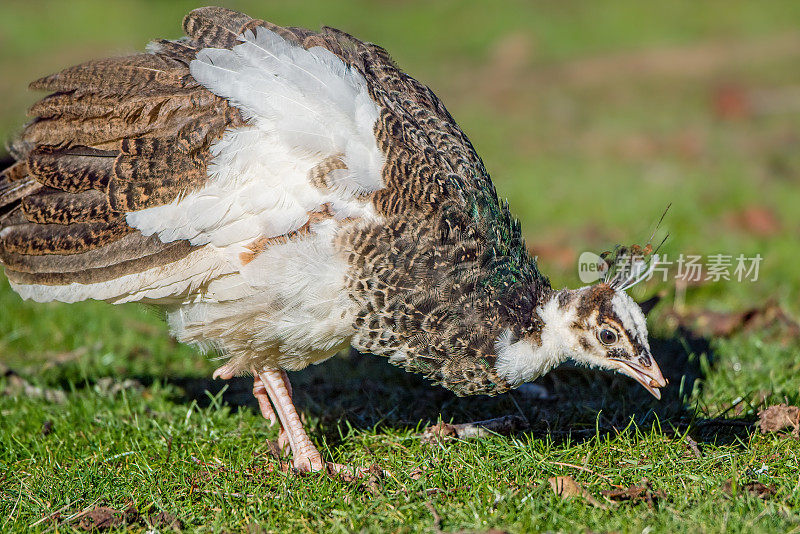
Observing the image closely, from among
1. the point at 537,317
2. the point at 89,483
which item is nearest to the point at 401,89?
the point at 537,317

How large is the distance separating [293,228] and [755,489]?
6.25 ft

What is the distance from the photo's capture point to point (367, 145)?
3.30m

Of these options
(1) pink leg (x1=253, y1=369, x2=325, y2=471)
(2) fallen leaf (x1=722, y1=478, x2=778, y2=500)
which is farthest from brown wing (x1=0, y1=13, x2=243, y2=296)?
(2) fallen leaf (x1=722, y1=478, x2=778, y2=500)

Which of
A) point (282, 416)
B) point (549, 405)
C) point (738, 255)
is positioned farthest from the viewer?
point (738, 255)

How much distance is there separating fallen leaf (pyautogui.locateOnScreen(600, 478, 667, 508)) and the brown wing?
6.03 ft

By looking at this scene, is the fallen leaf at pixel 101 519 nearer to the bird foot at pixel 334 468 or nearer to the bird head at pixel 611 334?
the bird foot at pixel 334 468

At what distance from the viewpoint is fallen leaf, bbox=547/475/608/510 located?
2960mm

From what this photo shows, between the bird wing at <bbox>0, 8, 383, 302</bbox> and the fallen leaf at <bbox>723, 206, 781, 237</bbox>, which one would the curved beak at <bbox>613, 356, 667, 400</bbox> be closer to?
the bird wing at <bbox>0, 8, 383, 302</bbox>

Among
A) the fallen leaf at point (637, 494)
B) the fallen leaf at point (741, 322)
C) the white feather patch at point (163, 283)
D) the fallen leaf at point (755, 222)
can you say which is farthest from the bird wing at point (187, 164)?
the fallen leaf at point (755, 222)

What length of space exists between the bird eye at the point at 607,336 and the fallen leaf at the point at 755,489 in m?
0.64

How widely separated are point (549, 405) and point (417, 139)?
143 cm

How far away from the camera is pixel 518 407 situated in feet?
12.7

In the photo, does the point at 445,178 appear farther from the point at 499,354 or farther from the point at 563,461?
the point at 563,461

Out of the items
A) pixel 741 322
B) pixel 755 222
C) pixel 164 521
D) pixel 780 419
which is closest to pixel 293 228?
pixel 164 521
